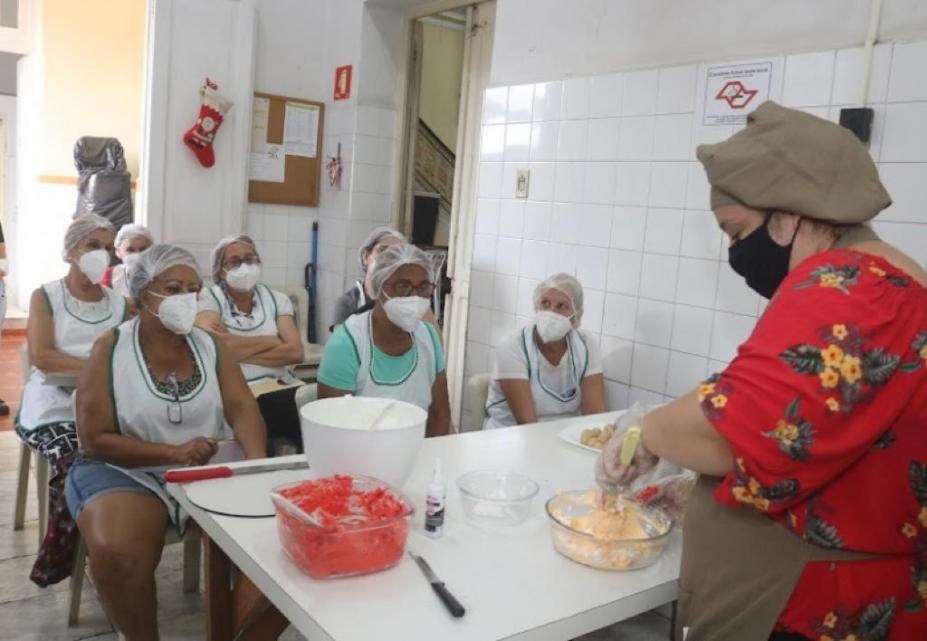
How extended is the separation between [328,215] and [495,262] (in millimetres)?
1757

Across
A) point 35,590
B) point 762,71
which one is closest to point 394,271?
point 762,71

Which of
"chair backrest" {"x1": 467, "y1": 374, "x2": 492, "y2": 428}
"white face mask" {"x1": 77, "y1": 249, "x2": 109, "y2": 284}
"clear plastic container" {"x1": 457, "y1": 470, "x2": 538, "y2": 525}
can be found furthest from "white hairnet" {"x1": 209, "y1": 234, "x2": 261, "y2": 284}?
"clear plastic container" {"x1": 457, "y1": 470, "x2": 538, "y2": 525}

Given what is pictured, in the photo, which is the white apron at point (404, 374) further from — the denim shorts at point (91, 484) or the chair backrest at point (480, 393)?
the denim shorts at point (91, 484)

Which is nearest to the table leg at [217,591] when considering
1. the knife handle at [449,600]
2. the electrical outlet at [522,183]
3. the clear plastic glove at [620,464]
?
the knife handle at [449,600]

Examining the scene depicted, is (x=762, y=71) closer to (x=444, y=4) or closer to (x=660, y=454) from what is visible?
(x=660, y=454)

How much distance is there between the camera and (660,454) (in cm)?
124

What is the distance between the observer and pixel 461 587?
1.34m

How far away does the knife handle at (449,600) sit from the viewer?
1237 mm

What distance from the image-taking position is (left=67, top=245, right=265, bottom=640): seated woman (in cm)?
198

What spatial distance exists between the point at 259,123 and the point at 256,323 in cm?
200

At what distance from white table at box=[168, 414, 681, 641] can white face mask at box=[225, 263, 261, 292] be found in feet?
6.44

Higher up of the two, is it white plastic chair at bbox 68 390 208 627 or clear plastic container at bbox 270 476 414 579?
clear plastic container at bbox 270 476 414 579

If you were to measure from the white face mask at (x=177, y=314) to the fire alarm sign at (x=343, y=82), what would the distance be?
2.94 meters

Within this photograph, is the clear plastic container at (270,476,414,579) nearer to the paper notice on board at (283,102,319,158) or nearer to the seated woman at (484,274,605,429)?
the seated woman at (484,274,605,429)
